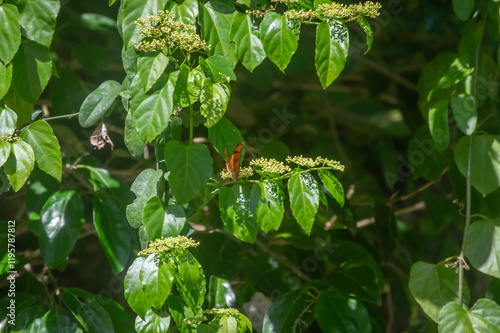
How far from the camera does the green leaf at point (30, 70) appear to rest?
0.98 meters

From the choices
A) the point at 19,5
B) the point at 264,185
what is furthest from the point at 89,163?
the point at 264,185

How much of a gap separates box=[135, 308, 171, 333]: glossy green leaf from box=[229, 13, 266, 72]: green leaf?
1.46 ft

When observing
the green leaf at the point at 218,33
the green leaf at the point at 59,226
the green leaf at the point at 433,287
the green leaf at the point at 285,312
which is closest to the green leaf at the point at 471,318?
the green leaf at the point at 433,287

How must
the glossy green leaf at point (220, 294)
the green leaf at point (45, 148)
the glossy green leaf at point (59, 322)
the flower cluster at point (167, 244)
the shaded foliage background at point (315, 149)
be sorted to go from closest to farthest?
the flower cluster at point (167, 244)
the green leaf at point (45, 148)
the glossy green leaf at point (59, 322)
the glossy green leaf at point (220, 294)
the shaded foliage background at point (315, 149)

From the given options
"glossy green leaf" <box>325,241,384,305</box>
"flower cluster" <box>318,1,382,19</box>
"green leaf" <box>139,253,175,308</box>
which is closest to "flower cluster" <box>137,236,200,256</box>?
"green leaf" <box>139,253,175,308</box>

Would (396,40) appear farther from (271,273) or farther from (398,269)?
(271,273)

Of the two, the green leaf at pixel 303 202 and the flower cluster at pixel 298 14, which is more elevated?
the flower cluster at pixel 298 14

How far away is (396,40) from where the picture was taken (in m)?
2.11

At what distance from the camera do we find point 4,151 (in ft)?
2.97

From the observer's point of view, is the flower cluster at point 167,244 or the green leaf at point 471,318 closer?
the flower cluster at point 167,244

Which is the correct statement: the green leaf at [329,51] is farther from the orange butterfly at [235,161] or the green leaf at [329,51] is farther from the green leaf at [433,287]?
the green leaf at [433,287]

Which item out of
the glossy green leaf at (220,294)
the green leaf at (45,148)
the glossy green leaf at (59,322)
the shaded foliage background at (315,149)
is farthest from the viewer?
the shaded foliage background at (315,149)

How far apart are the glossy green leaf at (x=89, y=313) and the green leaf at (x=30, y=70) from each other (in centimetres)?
40

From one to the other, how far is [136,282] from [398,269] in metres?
1.08
